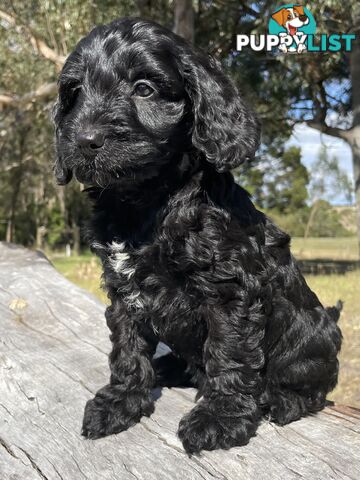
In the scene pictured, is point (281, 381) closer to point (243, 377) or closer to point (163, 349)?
point (243, 377)

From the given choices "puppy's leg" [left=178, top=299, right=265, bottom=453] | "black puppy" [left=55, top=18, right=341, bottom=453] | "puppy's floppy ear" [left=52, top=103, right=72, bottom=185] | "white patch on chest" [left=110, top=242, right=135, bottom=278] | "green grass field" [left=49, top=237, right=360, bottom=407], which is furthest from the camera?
"green grass field" [left=49, top=237, right=360, bottom=407]

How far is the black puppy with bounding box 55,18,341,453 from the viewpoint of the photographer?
2.52m

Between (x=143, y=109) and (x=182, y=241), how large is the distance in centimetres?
65

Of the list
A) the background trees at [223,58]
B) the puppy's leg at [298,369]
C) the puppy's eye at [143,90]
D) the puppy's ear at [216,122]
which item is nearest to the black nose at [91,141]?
the puppy's eye at [143,90]

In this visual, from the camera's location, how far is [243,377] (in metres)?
2.72

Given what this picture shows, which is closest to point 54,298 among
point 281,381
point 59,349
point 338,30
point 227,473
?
point 59,349

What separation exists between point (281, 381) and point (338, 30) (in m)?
10.5

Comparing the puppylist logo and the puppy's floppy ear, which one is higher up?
the puppylist logo

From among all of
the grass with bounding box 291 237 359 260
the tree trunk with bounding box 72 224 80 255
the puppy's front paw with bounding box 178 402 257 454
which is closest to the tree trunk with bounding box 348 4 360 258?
the grass with bounding box 291 237 359 260

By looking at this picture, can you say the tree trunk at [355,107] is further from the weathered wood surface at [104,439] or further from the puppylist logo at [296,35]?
the weathered wood surface at [104,439]

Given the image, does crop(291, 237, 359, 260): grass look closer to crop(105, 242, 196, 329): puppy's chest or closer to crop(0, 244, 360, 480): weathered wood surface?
crop(0, 244, 360, 480): weathered wood surface

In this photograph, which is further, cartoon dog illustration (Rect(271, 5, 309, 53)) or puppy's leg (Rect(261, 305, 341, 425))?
cartoon dog illustration (Rect(271, 5, 309, 53))

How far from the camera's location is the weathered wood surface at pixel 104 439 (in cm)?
244

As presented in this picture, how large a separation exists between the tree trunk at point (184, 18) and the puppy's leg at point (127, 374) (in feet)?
33.1
